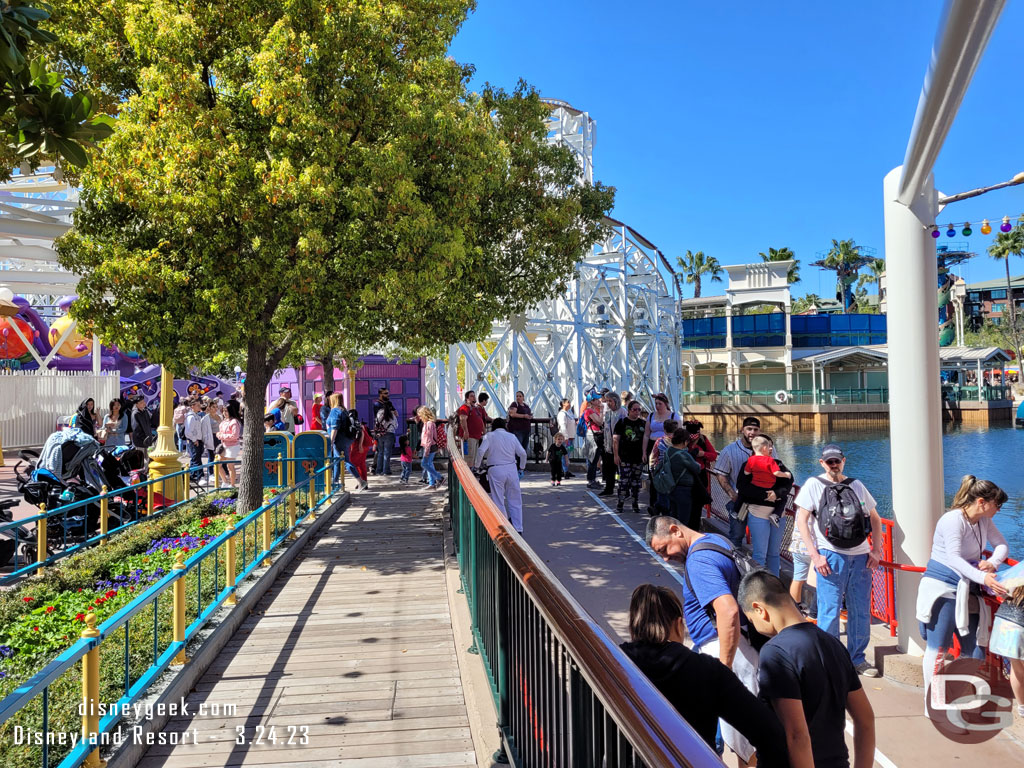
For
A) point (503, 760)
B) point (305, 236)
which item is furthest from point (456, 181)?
point (503, 760)

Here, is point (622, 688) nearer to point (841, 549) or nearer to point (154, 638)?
point (154, 638)

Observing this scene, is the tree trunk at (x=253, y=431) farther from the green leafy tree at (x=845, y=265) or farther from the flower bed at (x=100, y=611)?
the green leafy tree at (x=845, y=265)

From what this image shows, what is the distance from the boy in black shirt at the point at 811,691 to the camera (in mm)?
2793

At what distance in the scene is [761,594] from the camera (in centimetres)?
315

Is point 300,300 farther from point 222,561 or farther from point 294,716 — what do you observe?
point 294,716

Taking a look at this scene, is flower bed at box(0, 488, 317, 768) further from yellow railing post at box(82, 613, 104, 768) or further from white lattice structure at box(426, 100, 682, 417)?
white lattice structure at box(426, 100, 682, 417)

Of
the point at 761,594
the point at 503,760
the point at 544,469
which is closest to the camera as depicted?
the point at 761,594

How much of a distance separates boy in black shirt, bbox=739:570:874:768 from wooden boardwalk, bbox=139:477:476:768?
1.89 m

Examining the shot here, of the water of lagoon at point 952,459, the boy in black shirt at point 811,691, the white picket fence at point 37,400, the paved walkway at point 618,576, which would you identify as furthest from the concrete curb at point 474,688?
the white picket fence at point 37,400

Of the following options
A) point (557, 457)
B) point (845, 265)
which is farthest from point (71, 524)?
point (845, 265)

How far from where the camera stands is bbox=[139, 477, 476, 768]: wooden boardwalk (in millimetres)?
3986

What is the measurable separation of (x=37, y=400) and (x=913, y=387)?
25.6 m

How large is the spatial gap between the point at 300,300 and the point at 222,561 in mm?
3634

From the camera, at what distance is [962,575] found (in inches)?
190
